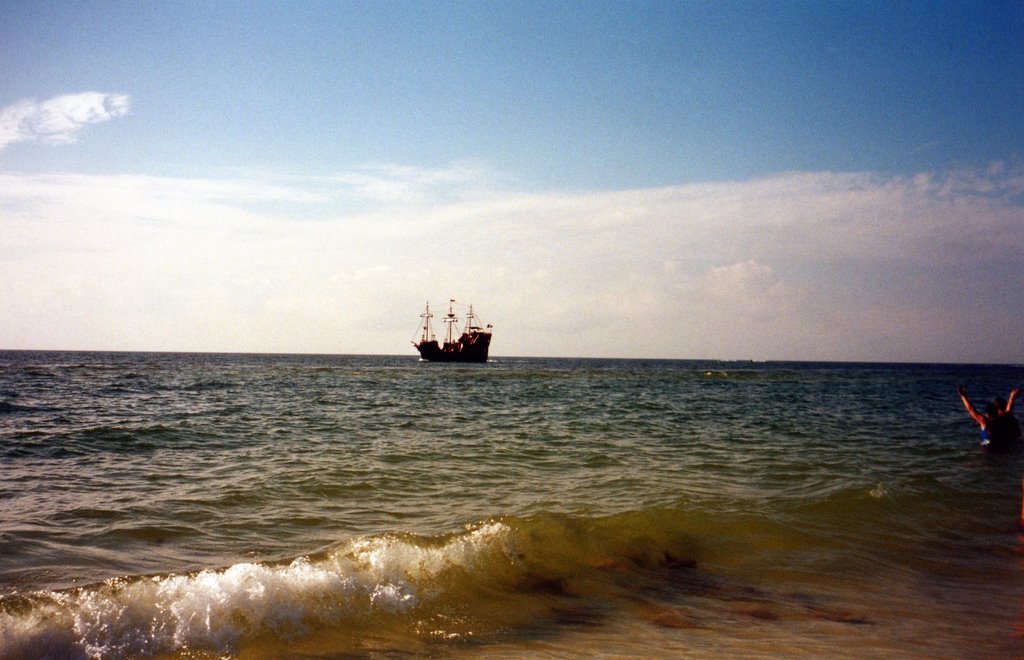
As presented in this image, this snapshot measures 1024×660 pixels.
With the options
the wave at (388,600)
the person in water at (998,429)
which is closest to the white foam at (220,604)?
the wave at (388,600)

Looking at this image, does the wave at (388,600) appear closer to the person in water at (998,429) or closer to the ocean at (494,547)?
the ocean at (494,547)

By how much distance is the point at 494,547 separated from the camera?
7547 mm

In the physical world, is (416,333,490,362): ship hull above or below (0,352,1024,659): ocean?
above

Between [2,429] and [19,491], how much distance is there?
8218 millimetres

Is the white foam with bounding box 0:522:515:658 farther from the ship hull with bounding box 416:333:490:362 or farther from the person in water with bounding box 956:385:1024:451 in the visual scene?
the ship hull with bounding box 416:333:490:362

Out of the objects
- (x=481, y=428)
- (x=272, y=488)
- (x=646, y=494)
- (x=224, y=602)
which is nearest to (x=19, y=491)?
(x=272, y=488)

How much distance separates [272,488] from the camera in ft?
34.4

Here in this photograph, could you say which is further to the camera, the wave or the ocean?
the ocean

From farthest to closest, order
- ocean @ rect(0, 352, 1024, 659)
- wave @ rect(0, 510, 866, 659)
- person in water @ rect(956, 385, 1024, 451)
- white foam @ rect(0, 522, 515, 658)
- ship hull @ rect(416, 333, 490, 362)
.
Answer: ship hull @ rect(416, 333, 490, 362), person in water @ rect(956, 385, 1024, 451), ocean @ rect(0, 352, 1024, 659), wave @ rect(0, 510, 866, 659), white foam @ rect(0, 522, 515, 658)

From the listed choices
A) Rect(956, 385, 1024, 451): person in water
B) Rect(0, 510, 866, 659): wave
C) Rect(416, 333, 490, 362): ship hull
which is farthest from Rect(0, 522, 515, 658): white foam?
Rect(416, 333, 490, 362): ship hull

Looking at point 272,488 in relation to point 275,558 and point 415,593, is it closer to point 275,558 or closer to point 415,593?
point 275,558

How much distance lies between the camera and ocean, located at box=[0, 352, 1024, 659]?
5.30 metres

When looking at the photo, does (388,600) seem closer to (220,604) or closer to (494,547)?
(220,604)

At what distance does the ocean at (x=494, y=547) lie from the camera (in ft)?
17.4
